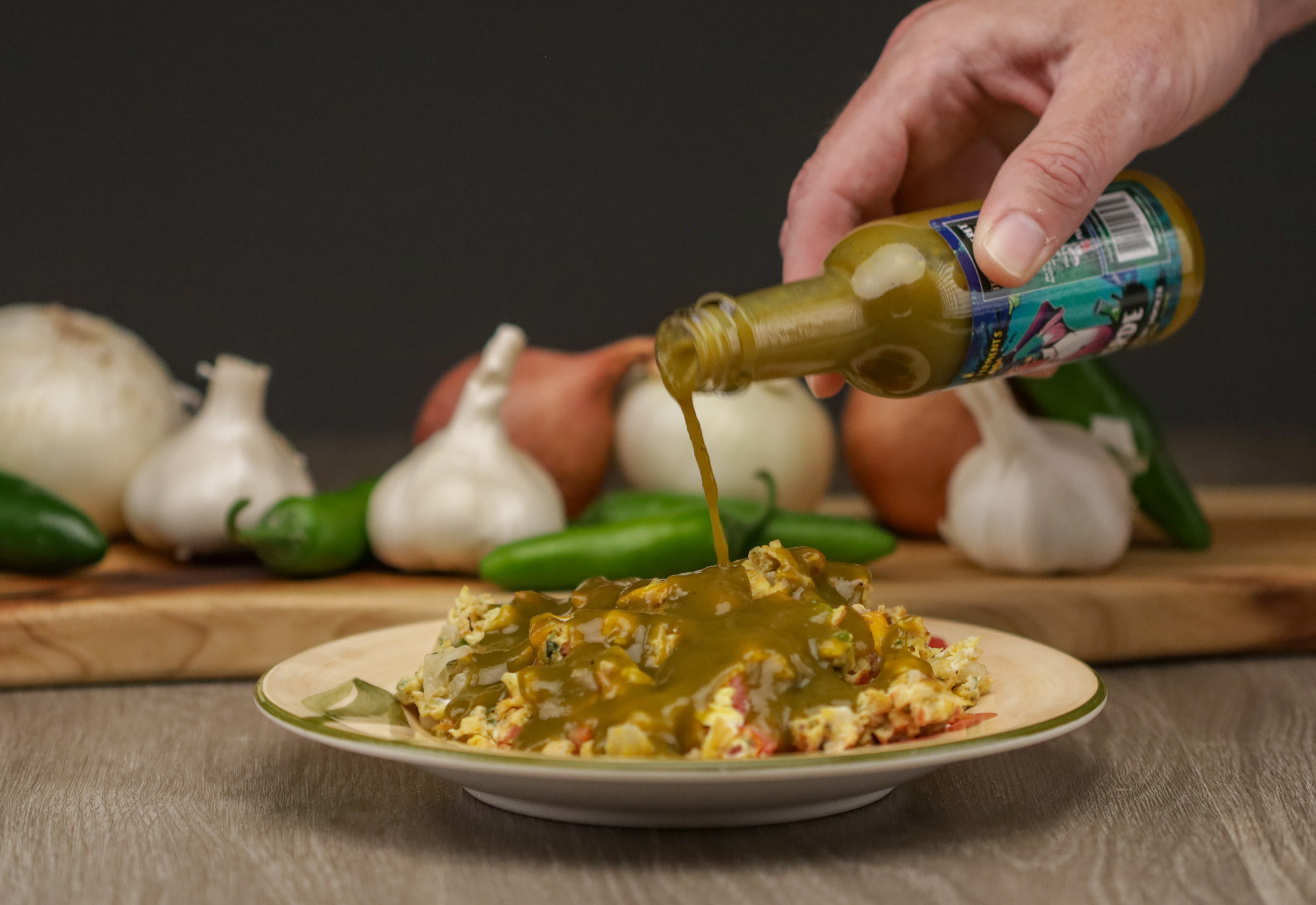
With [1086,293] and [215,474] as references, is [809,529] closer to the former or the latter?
[1086,293]

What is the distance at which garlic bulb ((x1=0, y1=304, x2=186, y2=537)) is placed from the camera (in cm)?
230

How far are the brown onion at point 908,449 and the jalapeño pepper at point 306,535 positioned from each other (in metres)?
0.88

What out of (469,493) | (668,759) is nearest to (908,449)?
(469,493)

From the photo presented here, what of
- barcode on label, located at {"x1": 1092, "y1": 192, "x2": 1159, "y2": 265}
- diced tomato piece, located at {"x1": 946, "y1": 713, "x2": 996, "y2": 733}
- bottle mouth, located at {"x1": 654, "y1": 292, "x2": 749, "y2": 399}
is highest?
barcode on label, located at {"x1": 1092, "y1": 192, "x2": 1159, "y2": 265}

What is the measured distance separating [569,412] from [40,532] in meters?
0.90

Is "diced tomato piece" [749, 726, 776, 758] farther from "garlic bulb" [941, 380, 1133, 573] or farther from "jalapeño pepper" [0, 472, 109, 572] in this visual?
"jalapeño pepper" [0, 472, 109, 572]

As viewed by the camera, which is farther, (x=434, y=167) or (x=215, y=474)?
(x=434, y=167)

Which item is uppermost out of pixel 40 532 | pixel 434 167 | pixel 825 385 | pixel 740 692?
pixel 434 167

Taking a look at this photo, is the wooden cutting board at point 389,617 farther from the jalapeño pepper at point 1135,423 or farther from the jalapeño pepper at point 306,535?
the jalapeño pepper at point 1135,423

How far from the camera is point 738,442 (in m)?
2.32

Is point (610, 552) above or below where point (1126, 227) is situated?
below

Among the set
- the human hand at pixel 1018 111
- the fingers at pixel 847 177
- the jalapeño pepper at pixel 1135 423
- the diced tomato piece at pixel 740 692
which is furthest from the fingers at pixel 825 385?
the diced tomato piece at pixel 740 692

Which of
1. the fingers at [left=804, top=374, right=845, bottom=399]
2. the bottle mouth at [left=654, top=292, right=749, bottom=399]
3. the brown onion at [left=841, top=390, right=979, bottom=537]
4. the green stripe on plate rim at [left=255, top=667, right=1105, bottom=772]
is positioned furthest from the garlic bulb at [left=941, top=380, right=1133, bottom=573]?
the green stripe on plate rim at [left=255, top=667, right=1105, bottom=772]

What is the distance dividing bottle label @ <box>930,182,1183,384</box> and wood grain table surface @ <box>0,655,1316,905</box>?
46cm
